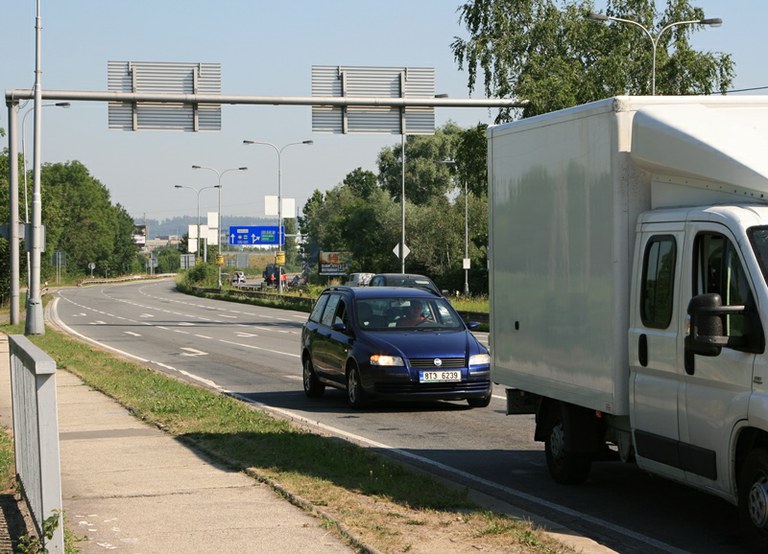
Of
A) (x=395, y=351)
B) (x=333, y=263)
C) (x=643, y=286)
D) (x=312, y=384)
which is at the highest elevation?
(x=643, y=286)

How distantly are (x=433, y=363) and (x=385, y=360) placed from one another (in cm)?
59

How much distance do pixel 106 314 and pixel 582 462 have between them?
48.2m

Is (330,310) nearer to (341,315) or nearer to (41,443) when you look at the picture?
(341,315)

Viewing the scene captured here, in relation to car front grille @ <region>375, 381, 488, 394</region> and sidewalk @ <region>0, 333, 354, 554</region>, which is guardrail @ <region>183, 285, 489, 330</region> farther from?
sidewalk @ <region>0, 333, 354, 554</region>

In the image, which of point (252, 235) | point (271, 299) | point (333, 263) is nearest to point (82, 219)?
point (252, 235)

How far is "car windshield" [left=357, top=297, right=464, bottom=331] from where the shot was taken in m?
16.9

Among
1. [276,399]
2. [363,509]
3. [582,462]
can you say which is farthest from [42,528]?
[276,399]

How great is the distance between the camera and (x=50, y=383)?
6.60 metres

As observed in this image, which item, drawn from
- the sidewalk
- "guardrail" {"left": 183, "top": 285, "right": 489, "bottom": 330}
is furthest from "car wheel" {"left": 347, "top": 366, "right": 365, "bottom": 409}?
"guardrail" {"left": 183, "top": 285, "right": 489, "bottom": 330}

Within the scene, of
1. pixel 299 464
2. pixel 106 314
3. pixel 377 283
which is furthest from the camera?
pixel 106 314

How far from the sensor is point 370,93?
29438 millimetres

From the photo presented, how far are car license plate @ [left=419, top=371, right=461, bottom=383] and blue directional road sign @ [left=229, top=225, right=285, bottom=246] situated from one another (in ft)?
311

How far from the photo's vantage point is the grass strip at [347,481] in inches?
302

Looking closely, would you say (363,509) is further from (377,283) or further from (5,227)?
(377,283)
